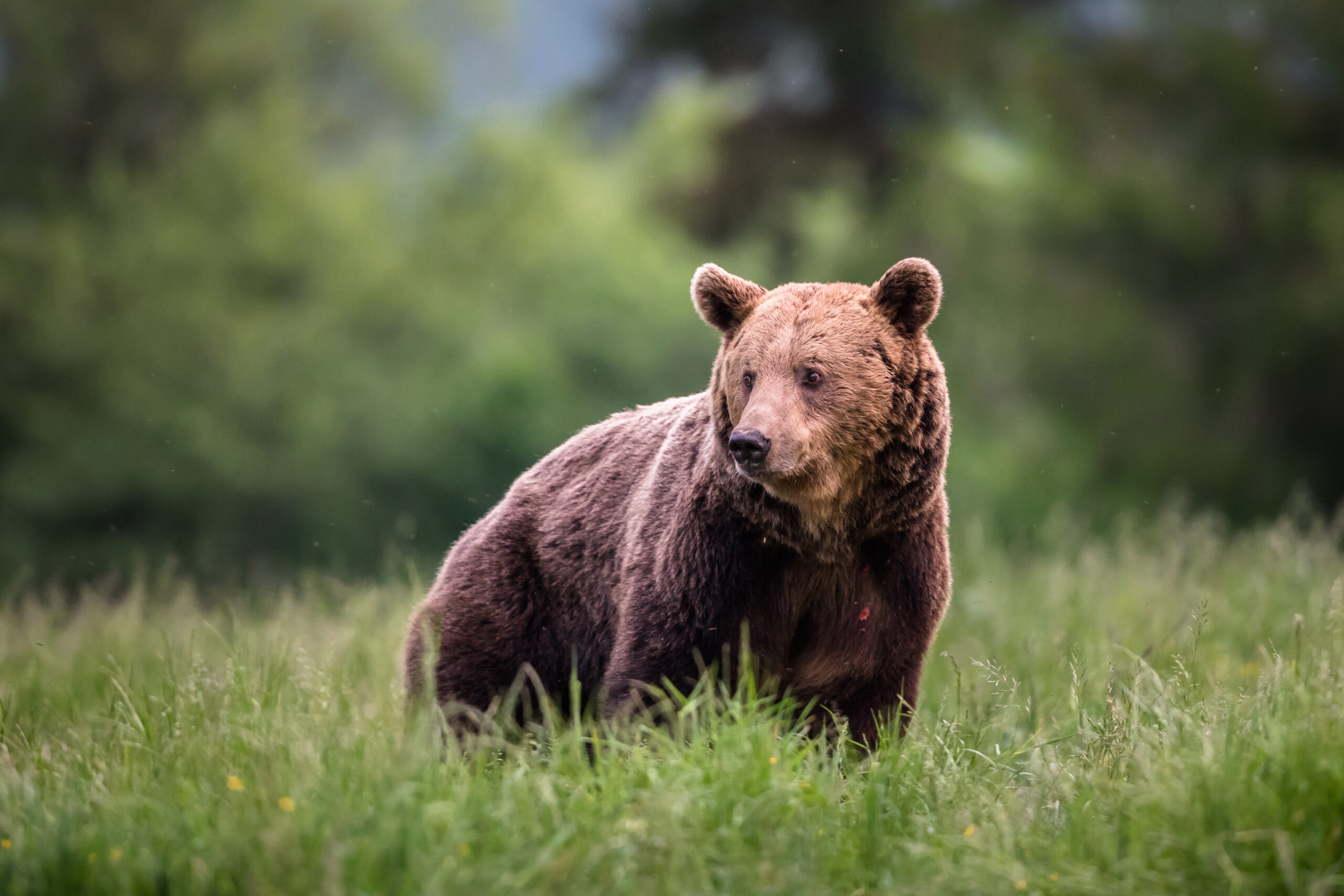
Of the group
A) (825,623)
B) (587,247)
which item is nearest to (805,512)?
(825,623)

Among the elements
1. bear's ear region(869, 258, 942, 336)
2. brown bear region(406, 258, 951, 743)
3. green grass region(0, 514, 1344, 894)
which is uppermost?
bear's ear region(869, 258, 942, 336)

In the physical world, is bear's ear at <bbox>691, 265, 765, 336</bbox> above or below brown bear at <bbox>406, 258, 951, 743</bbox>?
above

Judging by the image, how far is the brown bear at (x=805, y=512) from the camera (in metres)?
4.05

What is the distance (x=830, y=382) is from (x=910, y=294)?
17.3 inches

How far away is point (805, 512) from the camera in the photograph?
405cm

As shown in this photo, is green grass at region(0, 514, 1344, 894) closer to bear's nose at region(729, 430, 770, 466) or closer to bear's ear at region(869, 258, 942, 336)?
bear's nose at region(729, 430, 770, 466)

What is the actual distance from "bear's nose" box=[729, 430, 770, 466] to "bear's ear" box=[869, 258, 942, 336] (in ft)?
2.50

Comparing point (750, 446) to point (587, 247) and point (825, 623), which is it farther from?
point (587, 247)

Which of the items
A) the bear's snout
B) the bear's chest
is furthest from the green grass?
the bear's snout

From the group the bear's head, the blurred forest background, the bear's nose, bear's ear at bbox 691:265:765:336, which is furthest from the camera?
the blurred forest background

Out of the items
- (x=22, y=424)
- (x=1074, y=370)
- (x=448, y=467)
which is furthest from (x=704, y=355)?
(x=22, y=424)

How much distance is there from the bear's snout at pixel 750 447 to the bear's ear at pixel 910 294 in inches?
30.0

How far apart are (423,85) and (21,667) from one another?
23.5m

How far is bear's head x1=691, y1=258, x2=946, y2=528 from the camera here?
3965mm
